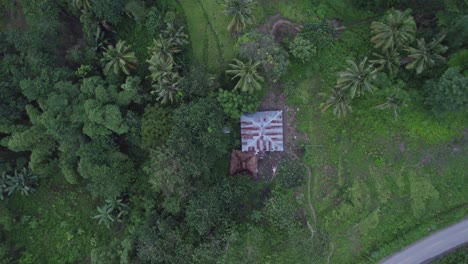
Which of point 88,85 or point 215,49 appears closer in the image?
point 88,85

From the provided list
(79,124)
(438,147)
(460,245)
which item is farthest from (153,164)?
(460,245)

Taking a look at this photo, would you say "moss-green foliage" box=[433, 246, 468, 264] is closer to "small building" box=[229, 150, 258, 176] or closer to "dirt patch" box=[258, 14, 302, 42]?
"small building" box=[229, 150, 258, 176]

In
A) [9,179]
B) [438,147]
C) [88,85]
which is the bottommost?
[9,179]

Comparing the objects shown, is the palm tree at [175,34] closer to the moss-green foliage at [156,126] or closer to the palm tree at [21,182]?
the moss-green foliage at [156,126]

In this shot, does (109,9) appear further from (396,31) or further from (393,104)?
(393,104)

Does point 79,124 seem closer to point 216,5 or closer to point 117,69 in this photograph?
point 117,69

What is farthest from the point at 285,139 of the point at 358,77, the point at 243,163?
the point at 358,77


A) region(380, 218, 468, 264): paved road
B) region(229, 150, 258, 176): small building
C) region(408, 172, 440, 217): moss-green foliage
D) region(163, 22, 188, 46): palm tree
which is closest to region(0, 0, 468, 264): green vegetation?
region(408, 172, 440, 217): moss-green foliage

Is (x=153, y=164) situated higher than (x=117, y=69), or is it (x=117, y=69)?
(x=117, y=69)
